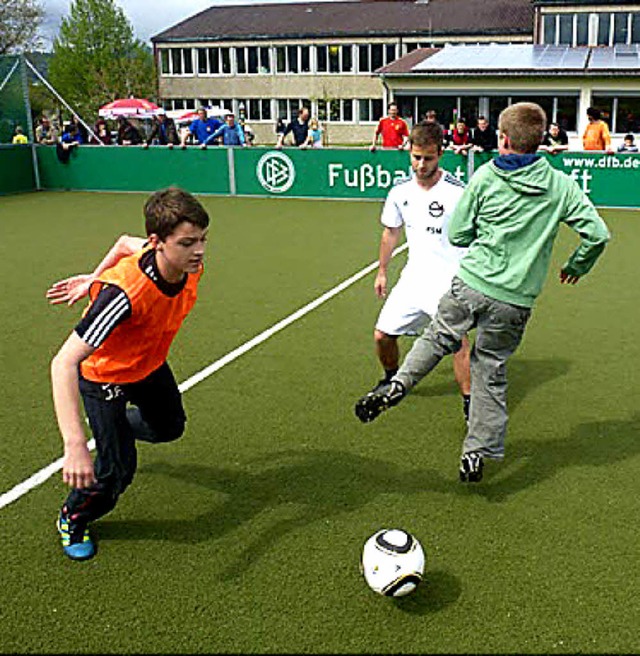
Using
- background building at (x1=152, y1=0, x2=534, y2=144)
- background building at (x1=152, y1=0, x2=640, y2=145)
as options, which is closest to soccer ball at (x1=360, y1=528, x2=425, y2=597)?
background building at (x1=152, y1=0, x2=640, y2=145)

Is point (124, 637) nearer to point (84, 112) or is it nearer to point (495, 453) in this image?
point (495, 453)

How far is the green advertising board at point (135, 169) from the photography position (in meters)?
20.8

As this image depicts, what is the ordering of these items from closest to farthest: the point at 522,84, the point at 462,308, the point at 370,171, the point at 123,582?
1. the point at 123,582
2. the point at 462,308
3. the point at 370,171
4. the point at 522,84

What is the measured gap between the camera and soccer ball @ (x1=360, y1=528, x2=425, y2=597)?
3.88 m

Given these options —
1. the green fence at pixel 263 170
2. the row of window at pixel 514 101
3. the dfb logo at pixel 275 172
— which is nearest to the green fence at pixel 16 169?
the green fence at pixel 263 170

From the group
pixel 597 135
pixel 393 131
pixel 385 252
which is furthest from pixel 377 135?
pixel 385 252

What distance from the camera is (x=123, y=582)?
13.5 ft

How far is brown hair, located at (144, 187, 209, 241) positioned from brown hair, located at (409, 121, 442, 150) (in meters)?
2.21

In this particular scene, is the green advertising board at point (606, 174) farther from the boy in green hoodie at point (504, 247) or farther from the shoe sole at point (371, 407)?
the shoe sole at point (371, 407)

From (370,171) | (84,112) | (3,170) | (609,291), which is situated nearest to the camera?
(609,291)

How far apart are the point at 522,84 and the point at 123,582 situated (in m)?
40.2

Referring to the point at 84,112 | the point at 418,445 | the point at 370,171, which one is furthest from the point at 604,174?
the point at 84,112

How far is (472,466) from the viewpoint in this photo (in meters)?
5.06

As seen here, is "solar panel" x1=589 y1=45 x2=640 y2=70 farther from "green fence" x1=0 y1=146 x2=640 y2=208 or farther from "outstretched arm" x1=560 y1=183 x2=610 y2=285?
"outstretched arm" x1=560 y1=183 x2=610 y2=285
